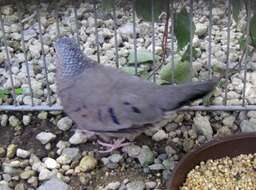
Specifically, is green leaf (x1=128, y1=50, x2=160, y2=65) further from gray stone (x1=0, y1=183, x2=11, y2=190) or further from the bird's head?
gray stone (x1=0, y1=183, x2=11, y2=190)

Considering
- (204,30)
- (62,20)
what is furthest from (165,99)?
(62,20)

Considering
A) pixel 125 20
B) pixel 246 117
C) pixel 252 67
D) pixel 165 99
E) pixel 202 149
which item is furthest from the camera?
pixel 125 20

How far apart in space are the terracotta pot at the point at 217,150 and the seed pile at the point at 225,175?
2cm

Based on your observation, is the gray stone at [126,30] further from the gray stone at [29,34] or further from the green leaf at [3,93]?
the green leaf at [3,93]

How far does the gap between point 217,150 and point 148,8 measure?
542mm

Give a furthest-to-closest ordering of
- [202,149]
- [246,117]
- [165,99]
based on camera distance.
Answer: [246,117] → [202,149] → [165,99]

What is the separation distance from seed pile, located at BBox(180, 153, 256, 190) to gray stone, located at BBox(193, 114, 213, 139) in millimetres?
170

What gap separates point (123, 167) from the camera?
89.7 inches

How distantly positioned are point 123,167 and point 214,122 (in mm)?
414

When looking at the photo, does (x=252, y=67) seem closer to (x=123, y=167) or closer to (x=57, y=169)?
(x=123, y=167)

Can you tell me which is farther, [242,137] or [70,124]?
[70,124]

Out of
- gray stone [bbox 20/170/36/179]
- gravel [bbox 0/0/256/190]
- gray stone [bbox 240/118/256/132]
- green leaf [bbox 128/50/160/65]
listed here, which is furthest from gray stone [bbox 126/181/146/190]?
green leaf [bbox 128/50/160/65]

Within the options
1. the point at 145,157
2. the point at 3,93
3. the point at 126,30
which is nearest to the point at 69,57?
the point at 145,157

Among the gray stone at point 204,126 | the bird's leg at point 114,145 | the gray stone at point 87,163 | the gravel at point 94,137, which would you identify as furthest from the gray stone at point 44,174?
the gray stone at point 204,126
